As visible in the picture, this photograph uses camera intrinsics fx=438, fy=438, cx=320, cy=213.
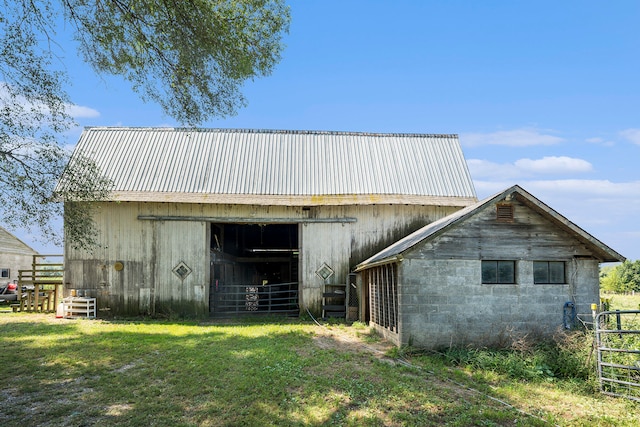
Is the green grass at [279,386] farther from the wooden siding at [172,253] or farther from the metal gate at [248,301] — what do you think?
the metal gate at [248,301]

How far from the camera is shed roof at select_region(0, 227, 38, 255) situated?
3047 centimetres

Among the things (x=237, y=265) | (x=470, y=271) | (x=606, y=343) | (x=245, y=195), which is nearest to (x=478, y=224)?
(x=470, y=271)

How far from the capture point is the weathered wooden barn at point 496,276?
11023 mm

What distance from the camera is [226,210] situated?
17609 millimetres

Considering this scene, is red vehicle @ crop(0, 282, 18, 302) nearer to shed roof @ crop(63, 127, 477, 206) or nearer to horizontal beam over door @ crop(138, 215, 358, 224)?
shed roof @ crop(63, 127, 477, 206)

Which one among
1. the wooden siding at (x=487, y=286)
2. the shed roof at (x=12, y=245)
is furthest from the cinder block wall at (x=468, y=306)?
the shed roof at (x=12, y=245)

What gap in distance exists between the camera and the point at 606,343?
9.09m

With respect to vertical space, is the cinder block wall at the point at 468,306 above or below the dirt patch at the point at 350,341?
above

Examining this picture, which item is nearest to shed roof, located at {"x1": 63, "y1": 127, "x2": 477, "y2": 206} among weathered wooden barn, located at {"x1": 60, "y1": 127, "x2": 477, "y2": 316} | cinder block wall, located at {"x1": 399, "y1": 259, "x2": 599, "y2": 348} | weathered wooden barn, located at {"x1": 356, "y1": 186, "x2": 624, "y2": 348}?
weathered wooden barn, located at {"x1": 60, "y1": 127, "x2": 477, "y2": 316}

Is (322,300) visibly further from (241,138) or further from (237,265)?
(237,265)

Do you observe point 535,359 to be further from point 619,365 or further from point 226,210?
point 226,210

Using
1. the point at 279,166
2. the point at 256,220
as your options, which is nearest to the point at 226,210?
the point at 256,220

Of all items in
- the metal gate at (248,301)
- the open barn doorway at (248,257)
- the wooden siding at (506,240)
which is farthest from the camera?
the open barn doorway at (248,257)

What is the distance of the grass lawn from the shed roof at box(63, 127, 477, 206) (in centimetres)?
684
